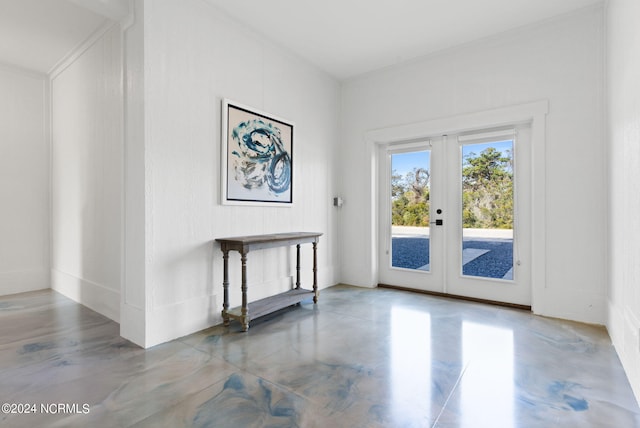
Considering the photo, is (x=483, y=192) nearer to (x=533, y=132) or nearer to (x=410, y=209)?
(x=533, y=132)

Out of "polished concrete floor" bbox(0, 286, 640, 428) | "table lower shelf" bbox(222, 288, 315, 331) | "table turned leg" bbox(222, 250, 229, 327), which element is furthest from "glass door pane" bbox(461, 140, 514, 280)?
"table turned leg" bbox(222, 250, 229, 327)

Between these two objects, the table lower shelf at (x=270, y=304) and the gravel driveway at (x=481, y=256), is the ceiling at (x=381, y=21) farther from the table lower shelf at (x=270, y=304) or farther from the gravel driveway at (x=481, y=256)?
the table lower shelf at (x=270, y=304)

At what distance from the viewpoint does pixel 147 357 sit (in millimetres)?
2424

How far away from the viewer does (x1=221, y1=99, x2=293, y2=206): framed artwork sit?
325 cm

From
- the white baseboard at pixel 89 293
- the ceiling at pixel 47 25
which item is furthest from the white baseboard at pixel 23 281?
the ceiling at pixel 47 25

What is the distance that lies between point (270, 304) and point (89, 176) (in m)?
2.56

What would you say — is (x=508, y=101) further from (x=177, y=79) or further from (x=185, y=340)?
(x=185, y=340)

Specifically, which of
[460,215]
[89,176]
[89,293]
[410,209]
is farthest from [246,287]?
[460,215]

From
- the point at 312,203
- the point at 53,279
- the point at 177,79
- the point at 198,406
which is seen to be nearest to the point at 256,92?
the point at 177,79

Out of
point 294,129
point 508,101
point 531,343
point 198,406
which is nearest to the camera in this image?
point 198,406

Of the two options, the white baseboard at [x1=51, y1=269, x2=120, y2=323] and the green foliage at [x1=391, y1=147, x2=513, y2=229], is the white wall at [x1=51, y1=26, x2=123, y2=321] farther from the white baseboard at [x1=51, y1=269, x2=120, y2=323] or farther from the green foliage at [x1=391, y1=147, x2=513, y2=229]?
the green foliage at [x1=391, y1=147, x2=513, y2=229]

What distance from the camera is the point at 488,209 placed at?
383cm

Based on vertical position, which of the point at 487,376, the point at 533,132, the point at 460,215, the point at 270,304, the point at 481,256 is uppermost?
the point at 533,132

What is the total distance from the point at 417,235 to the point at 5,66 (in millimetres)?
5916
